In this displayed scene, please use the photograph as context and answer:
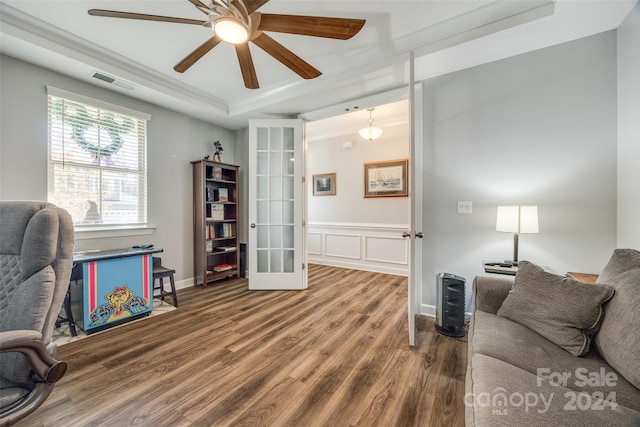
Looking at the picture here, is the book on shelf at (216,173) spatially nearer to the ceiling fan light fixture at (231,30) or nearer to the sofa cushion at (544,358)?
the ceiling fan light fixture at (231,30)

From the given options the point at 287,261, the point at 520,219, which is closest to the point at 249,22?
the point at 520,219

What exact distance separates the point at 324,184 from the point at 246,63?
336 centimetres

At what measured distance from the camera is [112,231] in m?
2.84

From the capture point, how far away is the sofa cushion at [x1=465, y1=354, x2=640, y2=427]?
787 millimetres

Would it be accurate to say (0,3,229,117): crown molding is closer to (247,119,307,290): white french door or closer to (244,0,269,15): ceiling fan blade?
(247,119,307,290): white french door

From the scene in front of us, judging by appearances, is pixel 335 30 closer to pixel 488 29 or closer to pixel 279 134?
pixel 488 29

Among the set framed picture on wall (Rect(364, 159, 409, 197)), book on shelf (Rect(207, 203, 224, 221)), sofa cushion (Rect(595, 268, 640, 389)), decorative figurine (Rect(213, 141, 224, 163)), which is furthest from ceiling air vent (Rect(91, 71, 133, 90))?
sofa cushion (Rect(595, 268, 640, 389))

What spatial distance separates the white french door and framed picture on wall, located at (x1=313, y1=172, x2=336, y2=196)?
1601mm

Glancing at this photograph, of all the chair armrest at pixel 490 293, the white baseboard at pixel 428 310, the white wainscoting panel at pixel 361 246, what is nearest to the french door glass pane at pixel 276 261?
the white wainscoting panel at pixel 361 246

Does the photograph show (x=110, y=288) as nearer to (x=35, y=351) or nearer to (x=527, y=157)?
(x=35, y=351)

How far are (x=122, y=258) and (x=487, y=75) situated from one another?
403cm

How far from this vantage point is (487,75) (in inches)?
92.9

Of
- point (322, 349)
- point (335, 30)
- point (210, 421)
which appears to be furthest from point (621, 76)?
point (210, 421)

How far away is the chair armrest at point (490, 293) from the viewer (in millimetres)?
1651
